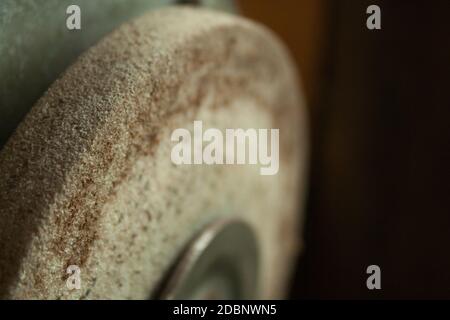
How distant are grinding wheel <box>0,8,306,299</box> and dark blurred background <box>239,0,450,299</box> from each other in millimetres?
460

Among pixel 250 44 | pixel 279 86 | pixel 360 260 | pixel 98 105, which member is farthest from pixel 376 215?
pixel 98 105

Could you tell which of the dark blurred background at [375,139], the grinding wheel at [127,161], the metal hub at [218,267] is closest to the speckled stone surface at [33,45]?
the grinding wheel at [127,161]

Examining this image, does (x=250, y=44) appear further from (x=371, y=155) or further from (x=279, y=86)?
(x=371, y=155)

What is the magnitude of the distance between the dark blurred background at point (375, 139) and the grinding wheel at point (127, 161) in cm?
46

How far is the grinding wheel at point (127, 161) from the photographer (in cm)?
52

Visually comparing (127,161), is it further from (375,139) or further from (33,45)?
(375,139)

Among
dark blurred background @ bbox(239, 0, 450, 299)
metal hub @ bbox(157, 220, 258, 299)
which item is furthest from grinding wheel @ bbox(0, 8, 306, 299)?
dark blurred background @ bbox(239, 0, 450, 299)

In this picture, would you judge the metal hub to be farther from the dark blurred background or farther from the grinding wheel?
the dark blurred background

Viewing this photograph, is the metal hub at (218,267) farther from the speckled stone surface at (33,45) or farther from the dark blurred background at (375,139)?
the dark blurred background at (375,139)

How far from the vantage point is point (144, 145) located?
61 centimetres

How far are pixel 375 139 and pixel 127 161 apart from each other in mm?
835

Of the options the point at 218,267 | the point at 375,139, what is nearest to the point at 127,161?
the point at 218,267

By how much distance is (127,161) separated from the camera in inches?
23.0
